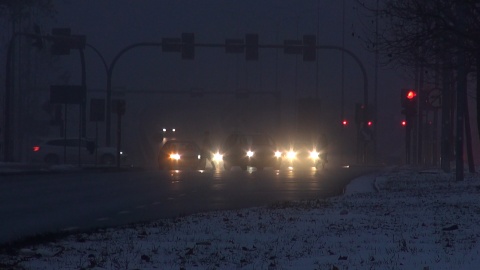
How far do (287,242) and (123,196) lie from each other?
37.1 feet

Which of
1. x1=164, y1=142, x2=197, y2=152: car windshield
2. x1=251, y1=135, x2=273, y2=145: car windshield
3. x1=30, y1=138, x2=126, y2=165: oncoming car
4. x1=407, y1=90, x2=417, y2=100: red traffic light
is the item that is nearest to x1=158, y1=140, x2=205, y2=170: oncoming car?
x1=164, y1=142, x2=197, y2=152: car windshield

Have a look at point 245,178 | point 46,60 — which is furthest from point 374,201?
point 46,60

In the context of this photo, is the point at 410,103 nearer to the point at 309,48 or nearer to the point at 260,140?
the point at 309,48

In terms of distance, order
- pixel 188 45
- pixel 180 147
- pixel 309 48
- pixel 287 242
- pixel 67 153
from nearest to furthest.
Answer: pixel 287 242, pixel 188 45, pixel 309 48, pixel 180 147, pixel 67 153

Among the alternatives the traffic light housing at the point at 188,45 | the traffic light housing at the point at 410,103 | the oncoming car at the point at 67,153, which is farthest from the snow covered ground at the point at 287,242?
the oncoming car at the point at 67,153

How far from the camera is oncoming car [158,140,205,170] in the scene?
45.8 metres

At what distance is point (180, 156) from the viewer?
45812mm

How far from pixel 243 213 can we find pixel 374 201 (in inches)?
139

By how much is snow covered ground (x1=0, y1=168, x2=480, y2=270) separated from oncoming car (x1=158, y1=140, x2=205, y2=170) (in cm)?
2845

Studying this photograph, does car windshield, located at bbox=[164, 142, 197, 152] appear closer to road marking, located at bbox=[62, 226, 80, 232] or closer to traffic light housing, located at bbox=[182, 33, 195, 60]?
traffic light housing, located at bbox=[182, 33, 195, 60]

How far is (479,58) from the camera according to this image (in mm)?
20500

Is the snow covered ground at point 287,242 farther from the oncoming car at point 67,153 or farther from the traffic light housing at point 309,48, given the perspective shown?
the oncoming car at point 67,153

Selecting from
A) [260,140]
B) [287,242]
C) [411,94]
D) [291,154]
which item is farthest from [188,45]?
[287,242]

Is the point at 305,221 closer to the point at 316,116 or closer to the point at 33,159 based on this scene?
the point at 33,159
